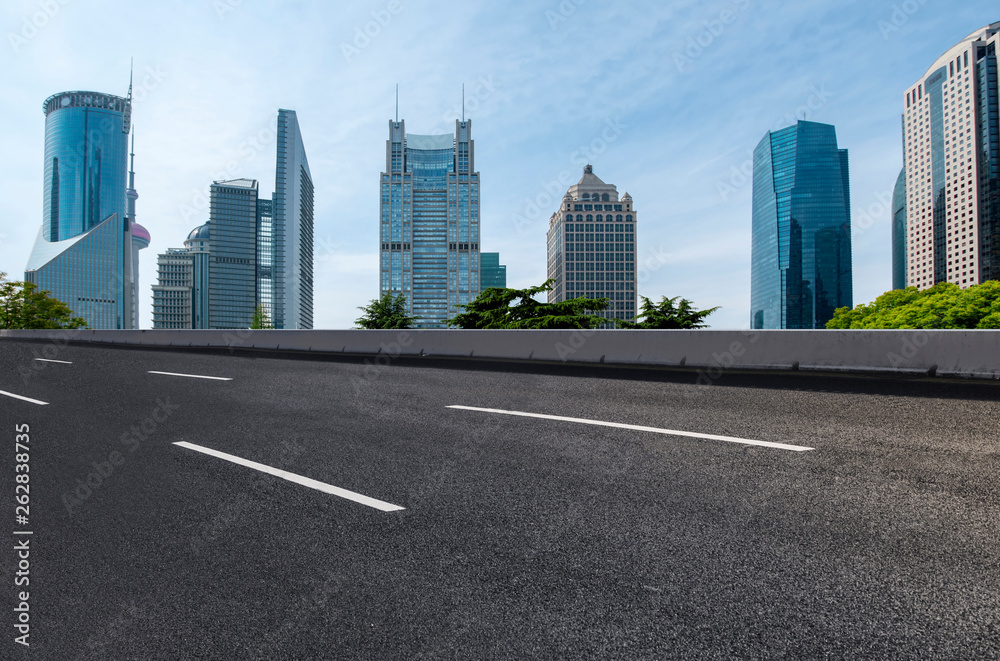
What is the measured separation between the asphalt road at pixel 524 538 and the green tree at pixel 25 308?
6372 centimetres

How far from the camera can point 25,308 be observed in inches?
2163

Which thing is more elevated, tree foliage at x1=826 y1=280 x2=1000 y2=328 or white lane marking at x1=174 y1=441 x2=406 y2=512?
tree foliage at x1=826 y1=280 x2=1000 y2=328

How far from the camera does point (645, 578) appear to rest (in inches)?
90.6

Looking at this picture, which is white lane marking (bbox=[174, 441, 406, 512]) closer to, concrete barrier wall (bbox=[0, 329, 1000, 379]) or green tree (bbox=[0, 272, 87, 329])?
concrete barrier wall (bbox=[0, 329, 1000, 379])

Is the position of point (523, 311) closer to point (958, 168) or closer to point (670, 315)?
point (670, 315)

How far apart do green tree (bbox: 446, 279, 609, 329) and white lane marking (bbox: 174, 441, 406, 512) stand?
25176 mm

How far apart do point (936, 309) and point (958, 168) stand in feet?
439

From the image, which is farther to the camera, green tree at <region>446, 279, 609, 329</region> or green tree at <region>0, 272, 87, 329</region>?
green tree at <region>0, 272, 87, 329</region>

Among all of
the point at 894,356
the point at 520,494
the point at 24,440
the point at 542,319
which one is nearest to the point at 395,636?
the point at 520,494

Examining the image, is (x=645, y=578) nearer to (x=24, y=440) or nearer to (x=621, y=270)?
(x=24, y=440)

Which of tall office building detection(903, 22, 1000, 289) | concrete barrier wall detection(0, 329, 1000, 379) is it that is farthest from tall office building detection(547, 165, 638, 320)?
concrete barrier wall detection(0, 329, 1000, 379)

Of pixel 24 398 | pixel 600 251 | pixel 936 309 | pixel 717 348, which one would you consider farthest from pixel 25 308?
pixel 600 251

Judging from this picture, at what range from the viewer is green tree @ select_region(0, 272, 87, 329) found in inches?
2112

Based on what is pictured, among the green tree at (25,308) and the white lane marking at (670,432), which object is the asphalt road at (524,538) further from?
the green tree at (25,308)
